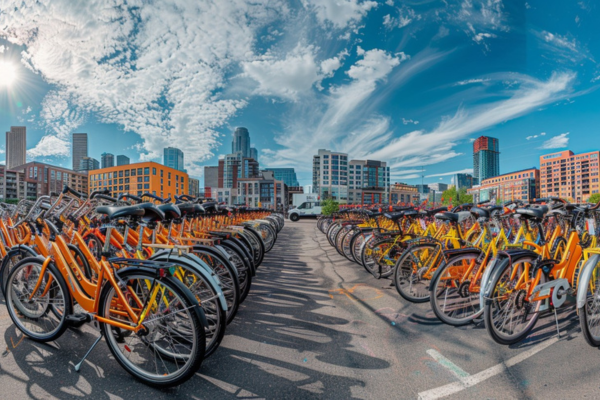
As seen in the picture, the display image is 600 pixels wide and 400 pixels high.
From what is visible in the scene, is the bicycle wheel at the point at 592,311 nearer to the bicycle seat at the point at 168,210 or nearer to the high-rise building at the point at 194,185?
the bicycle seat at the point at 168,210

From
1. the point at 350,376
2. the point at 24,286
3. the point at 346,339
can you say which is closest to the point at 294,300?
the point at 346,339

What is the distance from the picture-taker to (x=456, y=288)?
2721 mm

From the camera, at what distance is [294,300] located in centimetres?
328

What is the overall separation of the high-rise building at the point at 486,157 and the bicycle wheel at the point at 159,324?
Result: 189 m

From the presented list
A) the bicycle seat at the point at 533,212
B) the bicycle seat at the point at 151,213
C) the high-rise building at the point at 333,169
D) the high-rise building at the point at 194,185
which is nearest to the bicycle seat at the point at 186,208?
the bicycle seat at the point at 151,213

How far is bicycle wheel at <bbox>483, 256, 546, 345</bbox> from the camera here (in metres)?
2.16

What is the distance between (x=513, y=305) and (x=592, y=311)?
1.95 ft

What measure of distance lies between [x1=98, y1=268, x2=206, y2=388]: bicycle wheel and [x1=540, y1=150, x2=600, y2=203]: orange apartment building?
113 metres

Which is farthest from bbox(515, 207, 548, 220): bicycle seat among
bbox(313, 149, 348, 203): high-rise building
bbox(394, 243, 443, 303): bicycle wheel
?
bbox(313, 149, 348, 203): high-rise building

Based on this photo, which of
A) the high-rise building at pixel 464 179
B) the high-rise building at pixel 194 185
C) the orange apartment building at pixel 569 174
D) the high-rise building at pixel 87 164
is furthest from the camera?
the high-rise building at pixel 464 179

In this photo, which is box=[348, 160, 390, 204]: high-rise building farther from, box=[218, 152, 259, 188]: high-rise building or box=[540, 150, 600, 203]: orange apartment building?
box=[540, 150, 600, 203]: orange apartment building

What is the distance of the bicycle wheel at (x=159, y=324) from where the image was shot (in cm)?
162

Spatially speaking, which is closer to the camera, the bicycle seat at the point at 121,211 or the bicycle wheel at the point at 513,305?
the bicycle seat at the point at 121,211

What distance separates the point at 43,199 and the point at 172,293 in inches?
98.7
